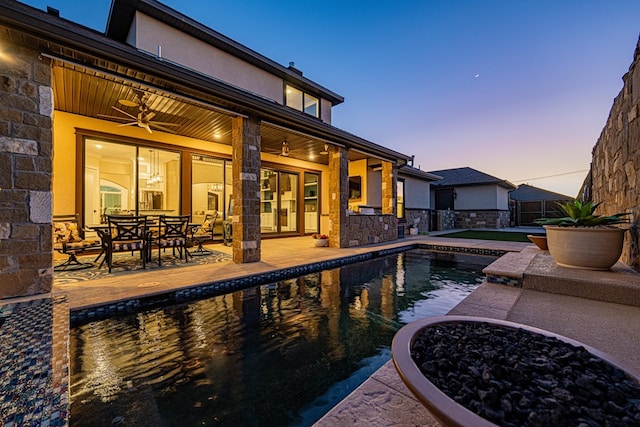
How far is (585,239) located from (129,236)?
6765mm

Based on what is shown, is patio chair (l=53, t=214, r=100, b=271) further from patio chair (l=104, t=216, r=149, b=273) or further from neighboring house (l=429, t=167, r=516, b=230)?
neighboring house (l=429, t=167, r=516, b=230)

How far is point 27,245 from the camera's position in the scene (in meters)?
3.13

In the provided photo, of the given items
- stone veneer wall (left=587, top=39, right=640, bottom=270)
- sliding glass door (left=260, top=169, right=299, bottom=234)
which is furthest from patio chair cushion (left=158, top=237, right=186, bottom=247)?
stone veneer wall (left=587, top=39, right=640, bottom=270)

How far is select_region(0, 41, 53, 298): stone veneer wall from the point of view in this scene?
3037mm

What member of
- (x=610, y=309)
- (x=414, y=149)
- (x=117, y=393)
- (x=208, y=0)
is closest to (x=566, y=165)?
(x=414, y=149)

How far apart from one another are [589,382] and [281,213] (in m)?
9.50

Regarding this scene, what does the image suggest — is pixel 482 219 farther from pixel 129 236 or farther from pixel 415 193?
pixel 129 236

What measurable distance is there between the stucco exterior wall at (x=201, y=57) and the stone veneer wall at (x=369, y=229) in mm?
5050

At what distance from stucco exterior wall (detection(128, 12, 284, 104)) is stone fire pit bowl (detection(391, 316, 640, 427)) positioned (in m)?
8.49

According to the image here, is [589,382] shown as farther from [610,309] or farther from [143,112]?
[143,112]

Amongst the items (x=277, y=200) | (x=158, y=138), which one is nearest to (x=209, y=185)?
(x=158, y=138)

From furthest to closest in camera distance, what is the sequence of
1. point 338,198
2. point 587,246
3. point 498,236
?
point 498,236, point 338,198, point 587,246

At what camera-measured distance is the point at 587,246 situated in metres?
3.11

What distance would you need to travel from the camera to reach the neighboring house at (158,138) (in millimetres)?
3121
